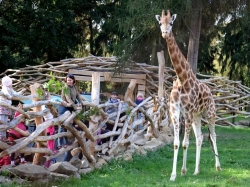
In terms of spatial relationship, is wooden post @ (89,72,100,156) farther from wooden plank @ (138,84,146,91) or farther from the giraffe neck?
wooden plank @ (138,84,146,91)

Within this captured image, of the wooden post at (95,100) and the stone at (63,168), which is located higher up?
the wooden post at (95,100)

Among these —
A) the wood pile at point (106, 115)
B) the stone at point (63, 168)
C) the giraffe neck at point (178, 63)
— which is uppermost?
the giraffe neck at point (178, 63)

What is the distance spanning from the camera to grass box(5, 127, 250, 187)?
734 cm

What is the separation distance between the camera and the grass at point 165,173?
7.34 meters

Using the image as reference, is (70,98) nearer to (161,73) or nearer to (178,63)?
(178,63)

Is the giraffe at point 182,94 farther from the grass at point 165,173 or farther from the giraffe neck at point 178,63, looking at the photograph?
the grass at point 165,173

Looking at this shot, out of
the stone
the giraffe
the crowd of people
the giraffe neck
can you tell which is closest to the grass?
the stone

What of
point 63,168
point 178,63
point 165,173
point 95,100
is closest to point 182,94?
point 178,63

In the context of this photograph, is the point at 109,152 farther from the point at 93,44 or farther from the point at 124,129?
the point at 93,44

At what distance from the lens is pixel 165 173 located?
8.53 meters

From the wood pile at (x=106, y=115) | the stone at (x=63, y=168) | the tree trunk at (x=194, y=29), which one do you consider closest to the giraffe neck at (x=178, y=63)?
the wood pile at (x=106, y=115)

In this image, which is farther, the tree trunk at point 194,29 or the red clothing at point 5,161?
the tree trunk at point 194,29

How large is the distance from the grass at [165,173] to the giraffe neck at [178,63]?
73.4 inches

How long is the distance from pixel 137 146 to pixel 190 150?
1.83 m
